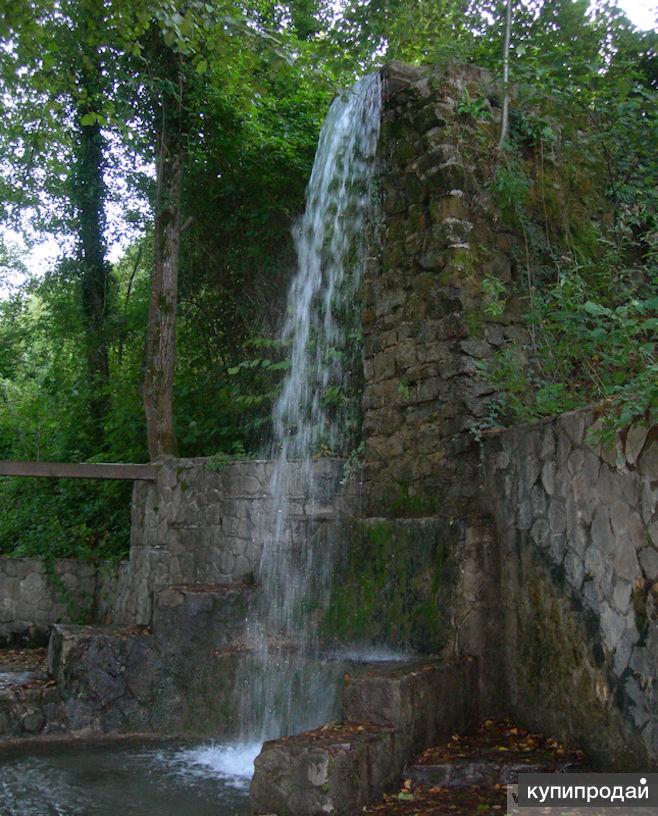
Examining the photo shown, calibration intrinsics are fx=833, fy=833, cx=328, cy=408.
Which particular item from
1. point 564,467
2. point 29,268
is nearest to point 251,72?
point 564,467

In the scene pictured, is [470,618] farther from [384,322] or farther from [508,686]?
[384,322]

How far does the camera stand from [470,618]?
4453 mm

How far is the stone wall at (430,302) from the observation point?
4.94m

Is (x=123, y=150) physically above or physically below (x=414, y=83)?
above

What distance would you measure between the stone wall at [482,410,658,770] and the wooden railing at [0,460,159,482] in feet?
14.5

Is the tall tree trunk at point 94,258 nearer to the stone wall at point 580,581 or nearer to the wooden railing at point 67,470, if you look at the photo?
the wooden railing at point 67,470

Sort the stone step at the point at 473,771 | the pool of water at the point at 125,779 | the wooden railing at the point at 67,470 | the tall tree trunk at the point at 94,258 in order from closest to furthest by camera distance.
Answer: the stone step at the point at 473,771
the pool of water at the point at 125,779
the wooden railing at the point at 67,470
the tall tree trunk at the point at 94,258

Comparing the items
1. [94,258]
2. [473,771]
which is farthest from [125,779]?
[94,258]

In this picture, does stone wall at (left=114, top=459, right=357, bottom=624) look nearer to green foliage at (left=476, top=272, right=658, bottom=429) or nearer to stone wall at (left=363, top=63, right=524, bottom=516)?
stone wall at (left=363, top=63, right=524, bottom=516)

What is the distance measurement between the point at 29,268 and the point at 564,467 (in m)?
12.8

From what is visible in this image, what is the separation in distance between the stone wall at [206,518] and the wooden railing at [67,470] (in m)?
0.38

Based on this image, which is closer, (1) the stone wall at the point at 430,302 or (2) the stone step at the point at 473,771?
(2) the stone step at the point at 473,771

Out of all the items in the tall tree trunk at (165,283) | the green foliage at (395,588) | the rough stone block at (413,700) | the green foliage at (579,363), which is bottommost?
the rough stone block at (413,700)

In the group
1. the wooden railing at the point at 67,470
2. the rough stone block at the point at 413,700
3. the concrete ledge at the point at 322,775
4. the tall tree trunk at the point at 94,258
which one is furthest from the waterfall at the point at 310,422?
the tall tree trunk at the point at 94,258
